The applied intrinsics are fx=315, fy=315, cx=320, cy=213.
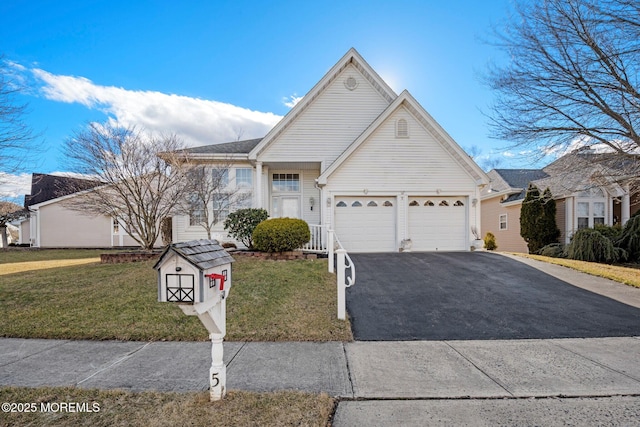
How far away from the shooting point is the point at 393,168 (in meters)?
12.7

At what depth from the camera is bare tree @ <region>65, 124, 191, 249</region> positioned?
9891 millimetres

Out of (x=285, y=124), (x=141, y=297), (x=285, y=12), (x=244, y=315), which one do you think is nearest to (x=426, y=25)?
(x=285, y=12)

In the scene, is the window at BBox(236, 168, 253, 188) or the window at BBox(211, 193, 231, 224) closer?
the window at BBox(211, 193, 231, 224)

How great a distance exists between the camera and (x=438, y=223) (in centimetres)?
1287

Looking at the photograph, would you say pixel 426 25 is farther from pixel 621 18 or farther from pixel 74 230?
pixel 74 230

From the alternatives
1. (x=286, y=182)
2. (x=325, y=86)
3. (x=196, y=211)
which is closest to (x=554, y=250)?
(x=286, y=182)

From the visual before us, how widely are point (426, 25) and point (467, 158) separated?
5.15 m

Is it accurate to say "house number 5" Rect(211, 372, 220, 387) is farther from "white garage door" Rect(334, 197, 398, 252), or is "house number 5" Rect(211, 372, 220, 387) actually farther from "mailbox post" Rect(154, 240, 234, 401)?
"white garage door" Rect(334, 197, 398, 252)

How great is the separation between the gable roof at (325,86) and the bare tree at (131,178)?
3.77 m

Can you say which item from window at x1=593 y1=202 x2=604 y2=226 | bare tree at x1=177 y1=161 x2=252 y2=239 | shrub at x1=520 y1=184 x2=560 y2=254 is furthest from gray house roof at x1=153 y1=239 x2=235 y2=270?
window at x1=593 y1=202 x2=604 y2=226

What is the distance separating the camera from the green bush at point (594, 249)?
1159 cm

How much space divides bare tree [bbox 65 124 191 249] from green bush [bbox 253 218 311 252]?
3081mm

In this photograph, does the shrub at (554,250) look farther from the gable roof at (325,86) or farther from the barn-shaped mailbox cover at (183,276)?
the barn-shaped mailbox cover at (183,276)

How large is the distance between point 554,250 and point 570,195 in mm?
2620
